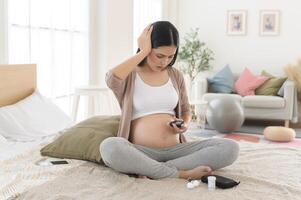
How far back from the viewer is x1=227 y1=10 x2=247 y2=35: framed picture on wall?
19.5ft

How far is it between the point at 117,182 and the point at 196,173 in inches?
14.3

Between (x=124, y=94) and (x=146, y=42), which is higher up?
(x=146, y=42)

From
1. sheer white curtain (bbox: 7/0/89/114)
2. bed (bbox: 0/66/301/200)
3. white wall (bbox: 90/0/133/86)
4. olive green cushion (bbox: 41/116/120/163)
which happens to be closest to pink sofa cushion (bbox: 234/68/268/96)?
white wall (bbox: 90/0/133/86)

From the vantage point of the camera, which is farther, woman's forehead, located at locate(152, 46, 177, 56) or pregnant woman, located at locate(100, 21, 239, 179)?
woman's forehead, located at locate(152, 46, 177, 56)

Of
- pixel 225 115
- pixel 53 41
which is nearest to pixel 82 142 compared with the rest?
pixel 53 41

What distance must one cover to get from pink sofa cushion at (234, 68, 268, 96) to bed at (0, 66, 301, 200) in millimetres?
3364

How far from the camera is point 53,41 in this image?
3.41 metres

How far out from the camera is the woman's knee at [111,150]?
1705mm

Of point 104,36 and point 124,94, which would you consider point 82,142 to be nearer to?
point 124,94

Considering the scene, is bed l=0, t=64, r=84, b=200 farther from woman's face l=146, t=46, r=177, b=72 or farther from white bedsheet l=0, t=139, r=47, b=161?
woman's face l=146, t=46, r=177, b=72

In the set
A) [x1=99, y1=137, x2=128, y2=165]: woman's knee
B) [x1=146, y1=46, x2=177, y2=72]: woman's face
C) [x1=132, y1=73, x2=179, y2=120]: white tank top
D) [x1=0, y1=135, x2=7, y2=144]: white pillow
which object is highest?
[x1=146, y1=46, x2=177, y2=72]: woman's face

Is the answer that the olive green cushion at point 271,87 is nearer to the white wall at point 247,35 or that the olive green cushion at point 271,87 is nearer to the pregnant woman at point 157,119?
the white wall at point 247,35

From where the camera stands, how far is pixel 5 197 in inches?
54.1

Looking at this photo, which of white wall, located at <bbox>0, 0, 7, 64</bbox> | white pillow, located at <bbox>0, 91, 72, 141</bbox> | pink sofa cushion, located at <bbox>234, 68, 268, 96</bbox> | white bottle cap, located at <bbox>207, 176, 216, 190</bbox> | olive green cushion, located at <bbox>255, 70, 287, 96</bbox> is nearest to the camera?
white bottle cap, located at <bbox>207, 176, 216, 190</bbox>
